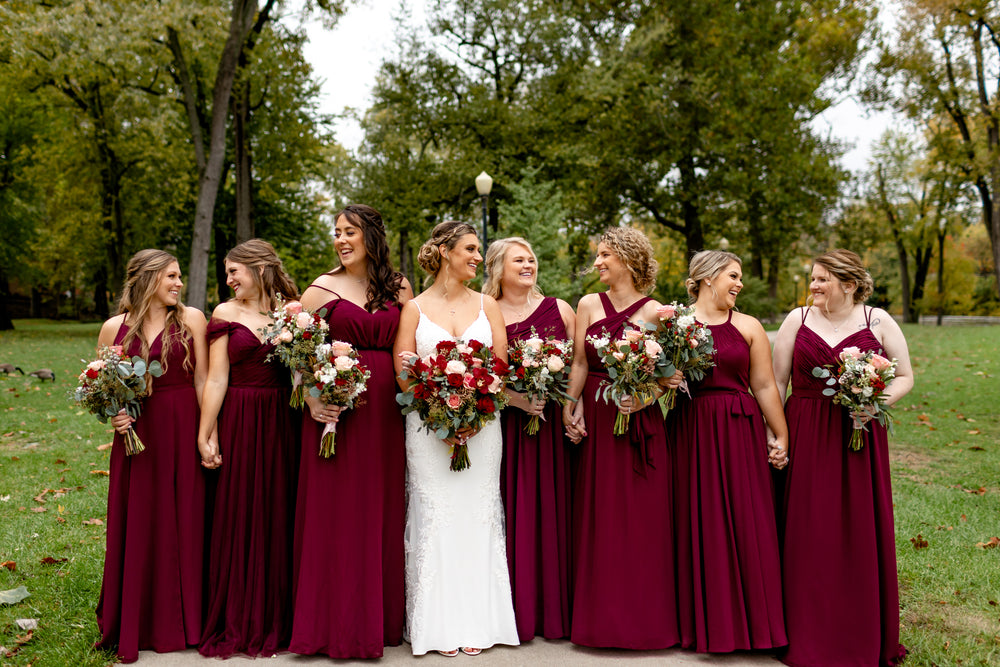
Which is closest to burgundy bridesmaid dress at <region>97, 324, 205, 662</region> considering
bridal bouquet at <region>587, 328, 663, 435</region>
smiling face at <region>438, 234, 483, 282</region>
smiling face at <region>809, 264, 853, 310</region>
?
smiling face at <region>438, 234, 483, 282</region>

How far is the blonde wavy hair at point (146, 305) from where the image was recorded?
4.90m

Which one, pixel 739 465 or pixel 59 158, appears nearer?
pixel 739 465

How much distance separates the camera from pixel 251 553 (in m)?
4.88

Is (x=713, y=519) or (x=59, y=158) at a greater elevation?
(x=59, y=158)

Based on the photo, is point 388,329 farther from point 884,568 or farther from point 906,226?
point 906,226

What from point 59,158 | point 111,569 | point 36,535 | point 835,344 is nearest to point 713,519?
Result: point 835,344

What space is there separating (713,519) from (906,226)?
48473 mm

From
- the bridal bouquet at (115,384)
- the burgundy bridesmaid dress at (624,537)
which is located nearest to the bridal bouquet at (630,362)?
the burgundy bridesmaid dress at (624,537)

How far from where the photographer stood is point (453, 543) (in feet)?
16.0

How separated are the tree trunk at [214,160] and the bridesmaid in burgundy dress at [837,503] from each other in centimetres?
1579

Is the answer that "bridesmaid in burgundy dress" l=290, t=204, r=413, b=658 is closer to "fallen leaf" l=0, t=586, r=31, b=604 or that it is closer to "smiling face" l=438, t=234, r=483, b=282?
"smiling face" l=438, t=234, r=483, b=282

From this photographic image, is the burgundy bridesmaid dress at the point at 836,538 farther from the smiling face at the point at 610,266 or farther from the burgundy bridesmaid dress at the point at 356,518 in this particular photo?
the burgundy bridesmaid dress at the point at 356,518

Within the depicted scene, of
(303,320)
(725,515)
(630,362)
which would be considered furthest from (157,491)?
(725,515)

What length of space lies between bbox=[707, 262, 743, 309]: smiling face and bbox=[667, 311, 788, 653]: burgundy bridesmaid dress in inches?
7.6
